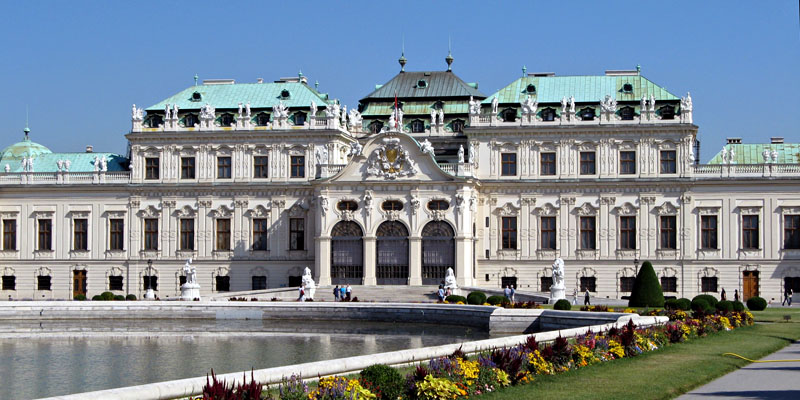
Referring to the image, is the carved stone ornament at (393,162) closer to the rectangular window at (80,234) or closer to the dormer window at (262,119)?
the dormer window at (262,119)

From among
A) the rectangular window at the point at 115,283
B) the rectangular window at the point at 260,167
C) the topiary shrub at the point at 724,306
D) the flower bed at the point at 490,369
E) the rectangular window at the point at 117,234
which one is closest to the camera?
the flower bed at the point at 490,369

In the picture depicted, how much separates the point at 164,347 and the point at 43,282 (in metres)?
37.7

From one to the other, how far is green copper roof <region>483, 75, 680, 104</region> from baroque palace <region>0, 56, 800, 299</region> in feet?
0.45

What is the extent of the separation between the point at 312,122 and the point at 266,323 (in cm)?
2432

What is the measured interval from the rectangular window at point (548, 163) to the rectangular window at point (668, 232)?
7.52 m

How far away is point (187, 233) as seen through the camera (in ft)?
248

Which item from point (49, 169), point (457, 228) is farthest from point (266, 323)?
point (49, 169)

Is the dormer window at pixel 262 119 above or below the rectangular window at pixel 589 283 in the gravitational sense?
above

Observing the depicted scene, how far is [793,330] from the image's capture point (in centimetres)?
3925

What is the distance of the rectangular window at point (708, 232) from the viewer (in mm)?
70688

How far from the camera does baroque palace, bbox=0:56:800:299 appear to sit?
7012 centimetres

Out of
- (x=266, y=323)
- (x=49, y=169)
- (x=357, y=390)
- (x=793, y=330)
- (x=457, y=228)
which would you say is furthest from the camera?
(x=49, y=169)

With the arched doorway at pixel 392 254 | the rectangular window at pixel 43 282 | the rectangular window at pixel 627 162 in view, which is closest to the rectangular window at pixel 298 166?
the arched doorway at pixel 392 254

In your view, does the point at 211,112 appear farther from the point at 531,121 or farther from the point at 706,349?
the point at 706,349
